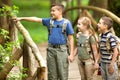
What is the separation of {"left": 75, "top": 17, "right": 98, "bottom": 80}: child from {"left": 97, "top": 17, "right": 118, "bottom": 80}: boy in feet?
0.77

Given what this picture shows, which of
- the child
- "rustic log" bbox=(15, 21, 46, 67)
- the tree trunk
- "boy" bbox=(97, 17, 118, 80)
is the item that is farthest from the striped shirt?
the tree trunk

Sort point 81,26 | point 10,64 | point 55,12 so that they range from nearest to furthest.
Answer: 1. point 55,12
2. point 10,64
3. point 81,26

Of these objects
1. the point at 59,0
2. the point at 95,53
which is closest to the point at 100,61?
the point at 95,53

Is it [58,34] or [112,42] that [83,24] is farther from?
[112,42]

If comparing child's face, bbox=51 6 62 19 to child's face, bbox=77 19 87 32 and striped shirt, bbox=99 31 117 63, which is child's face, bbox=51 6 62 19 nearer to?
child's face, bbox=77 19 87 32

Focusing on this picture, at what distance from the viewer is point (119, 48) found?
7426mm

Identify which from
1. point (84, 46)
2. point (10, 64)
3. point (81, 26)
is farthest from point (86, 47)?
point (10, 64)

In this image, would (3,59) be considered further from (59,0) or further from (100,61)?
(59,0)

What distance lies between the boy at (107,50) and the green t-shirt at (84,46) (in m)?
0.33

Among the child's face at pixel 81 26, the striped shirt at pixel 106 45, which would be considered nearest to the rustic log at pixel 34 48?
the child's face at pixel 81 26

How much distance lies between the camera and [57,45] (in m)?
7.21

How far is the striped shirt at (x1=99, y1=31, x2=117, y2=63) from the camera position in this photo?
696cm

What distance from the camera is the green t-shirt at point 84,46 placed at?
24.2 feet

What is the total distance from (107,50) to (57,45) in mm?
749
